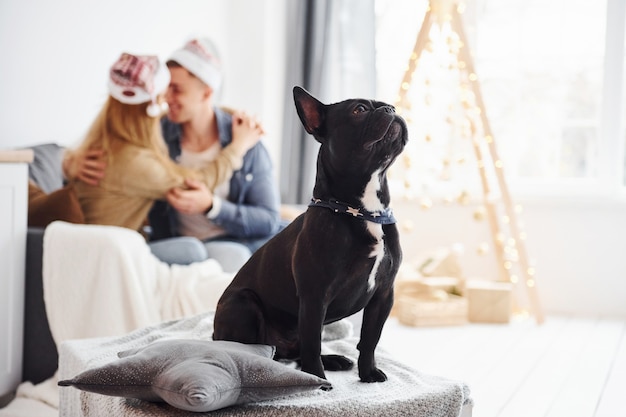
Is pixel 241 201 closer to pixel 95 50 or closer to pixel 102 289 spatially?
pixel 102 289

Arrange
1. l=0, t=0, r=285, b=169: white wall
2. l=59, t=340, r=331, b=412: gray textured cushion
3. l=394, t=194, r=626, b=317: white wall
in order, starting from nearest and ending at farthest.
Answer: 1. l=59, t=340, r=331, b=412: gray textured cushion
2. l=0, t=0, r=285, b=169: white wall
3. l=394, t=194, r=626, b=317: white wall

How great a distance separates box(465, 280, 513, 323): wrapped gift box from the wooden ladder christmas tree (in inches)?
4.4

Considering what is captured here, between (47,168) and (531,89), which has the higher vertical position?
(531,89)

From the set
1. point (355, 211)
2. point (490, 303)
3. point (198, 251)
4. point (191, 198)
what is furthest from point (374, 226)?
point (490, 303)

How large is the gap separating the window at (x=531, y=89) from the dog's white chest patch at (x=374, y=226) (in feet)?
9.26

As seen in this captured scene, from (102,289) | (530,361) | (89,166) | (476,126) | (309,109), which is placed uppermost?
(476,126)

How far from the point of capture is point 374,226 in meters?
1.36

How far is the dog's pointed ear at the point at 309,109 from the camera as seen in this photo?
136 cm

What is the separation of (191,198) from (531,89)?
231 centimetres

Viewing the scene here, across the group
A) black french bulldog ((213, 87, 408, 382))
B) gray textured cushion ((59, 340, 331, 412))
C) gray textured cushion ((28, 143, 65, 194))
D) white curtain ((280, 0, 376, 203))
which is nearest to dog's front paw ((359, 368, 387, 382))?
black french bulldog ((213, 87, 408, 382))

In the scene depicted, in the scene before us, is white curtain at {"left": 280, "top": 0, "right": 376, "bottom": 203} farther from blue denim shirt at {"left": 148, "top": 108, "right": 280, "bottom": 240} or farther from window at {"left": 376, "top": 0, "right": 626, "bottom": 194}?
blue denim shirt at {"left": 148, "top": 108, "right": 280, "bottom": 240}

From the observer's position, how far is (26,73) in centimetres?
307

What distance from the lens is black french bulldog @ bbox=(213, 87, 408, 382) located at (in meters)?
1.32

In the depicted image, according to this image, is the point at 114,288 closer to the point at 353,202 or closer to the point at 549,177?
the point at 353,202
